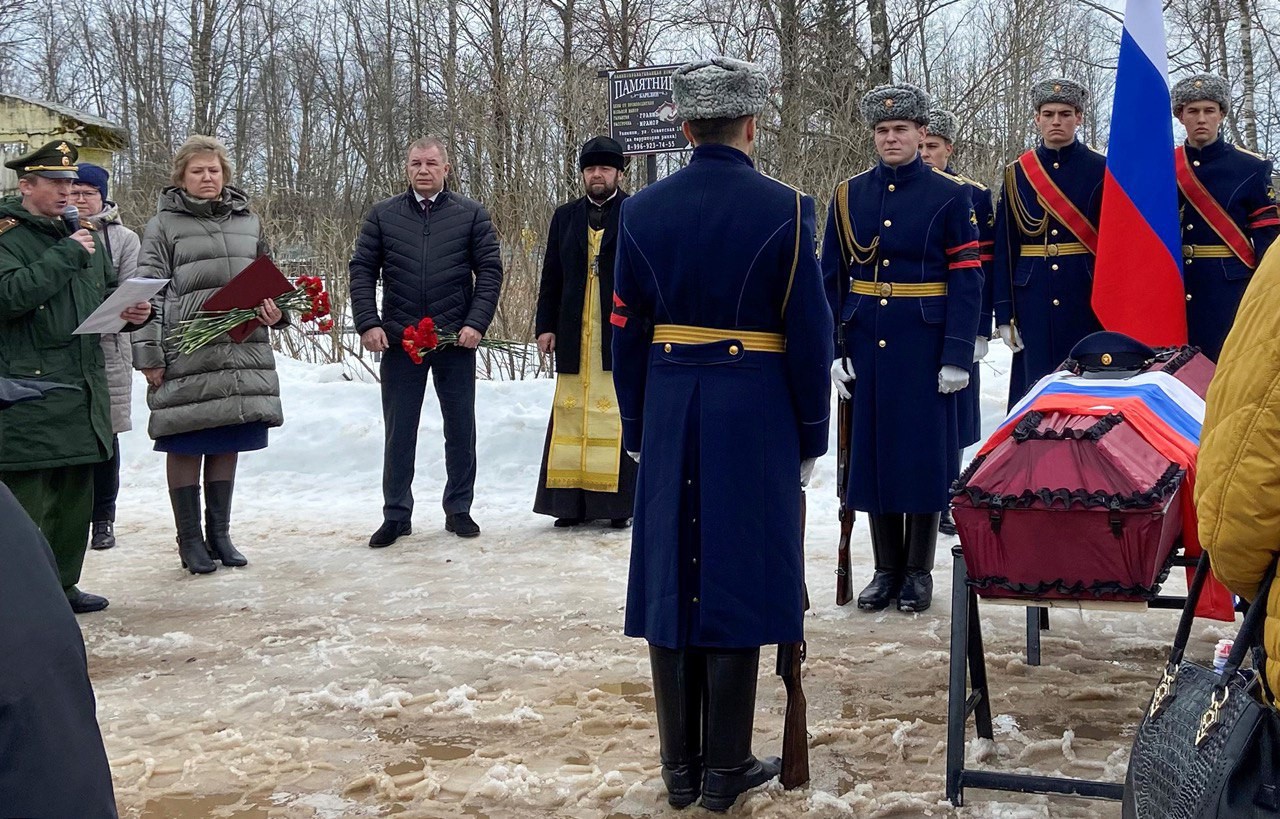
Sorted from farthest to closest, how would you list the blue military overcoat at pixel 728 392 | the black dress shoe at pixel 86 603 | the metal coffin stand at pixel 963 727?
the black dress shoe at pixel 86 603
the blue military overcoat at pixel 728 392
the metal coffin stand at pixel 963 727

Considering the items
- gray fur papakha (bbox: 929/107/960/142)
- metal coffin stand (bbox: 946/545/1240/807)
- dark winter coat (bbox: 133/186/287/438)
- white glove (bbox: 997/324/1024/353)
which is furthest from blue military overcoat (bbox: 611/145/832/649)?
gray fur papakha (bbox: 929/107/960/142)

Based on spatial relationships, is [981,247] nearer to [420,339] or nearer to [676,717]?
[420,339]

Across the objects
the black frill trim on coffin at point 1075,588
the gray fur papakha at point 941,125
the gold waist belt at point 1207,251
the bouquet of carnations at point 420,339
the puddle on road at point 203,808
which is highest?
the gray fur papakha at point 941,125

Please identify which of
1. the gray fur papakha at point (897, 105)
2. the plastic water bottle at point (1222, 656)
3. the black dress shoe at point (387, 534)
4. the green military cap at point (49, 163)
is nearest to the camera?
the plastic water bottle at point (1222, 656)

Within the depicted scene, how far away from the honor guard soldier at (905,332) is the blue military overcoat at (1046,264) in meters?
0.80

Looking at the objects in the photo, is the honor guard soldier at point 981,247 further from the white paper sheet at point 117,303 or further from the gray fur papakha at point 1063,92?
the white paper sheet at point 117,303

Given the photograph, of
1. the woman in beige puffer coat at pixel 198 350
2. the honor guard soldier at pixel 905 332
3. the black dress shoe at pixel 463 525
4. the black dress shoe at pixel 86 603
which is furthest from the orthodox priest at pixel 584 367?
the black dress shoe at pixel 86 603

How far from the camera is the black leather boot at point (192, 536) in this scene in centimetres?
628

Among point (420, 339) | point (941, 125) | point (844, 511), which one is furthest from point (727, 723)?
point (941, 125)

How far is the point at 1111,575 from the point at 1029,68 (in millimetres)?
14574

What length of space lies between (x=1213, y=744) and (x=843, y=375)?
3527mm

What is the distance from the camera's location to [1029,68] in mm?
16344

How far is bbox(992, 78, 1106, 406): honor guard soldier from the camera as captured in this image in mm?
5793

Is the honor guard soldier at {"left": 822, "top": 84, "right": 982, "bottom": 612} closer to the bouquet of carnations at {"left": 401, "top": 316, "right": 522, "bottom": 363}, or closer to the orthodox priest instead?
the orthodox priest
